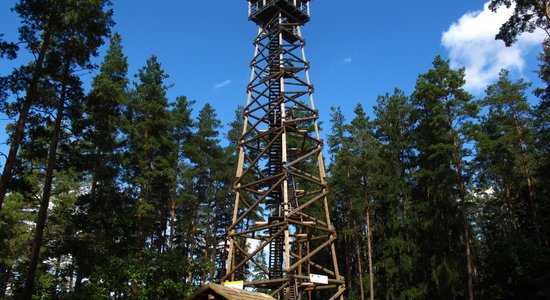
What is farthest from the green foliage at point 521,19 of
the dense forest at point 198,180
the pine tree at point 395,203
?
the pine tree at point 395,203

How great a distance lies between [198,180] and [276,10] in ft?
53.6

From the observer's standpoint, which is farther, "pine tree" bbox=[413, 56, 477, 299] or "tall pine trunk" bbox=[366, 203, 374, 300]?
"tall pine trunk" bbox=[366, 203, 374, 300]

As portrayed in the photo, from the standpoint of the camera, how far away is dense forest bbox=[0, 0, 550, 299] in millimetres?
13555

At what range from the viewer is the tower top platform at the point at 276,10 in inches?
725

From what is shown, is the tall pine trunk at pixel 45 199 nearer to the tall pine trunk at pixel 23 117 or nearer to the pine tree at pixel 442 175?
the tall pine trunk at pixel 23 117

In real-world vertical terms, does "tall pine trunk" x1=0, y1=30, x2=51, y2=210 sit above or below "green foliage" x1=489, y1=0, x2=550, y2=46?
below

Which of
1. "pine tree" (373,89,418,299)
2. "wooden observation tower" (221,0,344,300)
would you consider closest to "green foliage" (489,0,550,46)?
"wooden observation tower" (221,0,344,300)

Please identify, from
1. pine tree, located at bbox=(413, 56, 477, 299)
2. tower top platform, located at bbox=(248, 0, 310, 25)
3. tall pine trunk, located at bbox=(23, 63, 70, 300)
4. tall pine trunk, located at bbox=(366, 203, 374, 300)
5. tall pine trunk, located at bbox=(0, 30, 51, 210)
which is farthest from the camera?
tall pine trunk, located at bbox=(366, 203, 374, 300)

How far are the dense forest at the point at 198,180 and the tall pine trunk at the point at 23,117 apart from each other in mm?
43

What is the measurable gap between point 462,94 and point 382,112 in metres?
7.57

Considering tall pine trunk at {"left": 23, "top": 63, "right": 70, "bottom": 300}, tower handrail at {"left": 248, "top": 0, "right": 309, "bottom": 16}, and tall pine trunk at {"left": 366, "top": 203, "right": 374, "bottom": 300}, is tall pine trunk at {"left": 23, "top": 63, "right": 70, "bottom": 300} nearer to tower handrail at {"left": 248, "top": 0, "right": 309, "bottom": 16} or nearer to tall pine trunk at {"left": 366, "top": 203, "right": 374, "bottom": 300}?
tower handrail at {"left": 248, "top": 0, "right": 309, "bottom": 16}

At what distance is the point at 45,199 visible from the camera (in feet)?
42.7

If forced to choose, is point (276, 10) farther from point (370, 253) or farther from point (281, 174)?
point (370, 253)

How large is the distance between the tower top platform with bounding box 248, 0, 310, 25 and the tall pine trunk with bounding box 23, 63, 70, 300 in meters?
8.54
